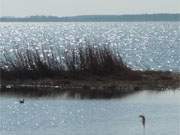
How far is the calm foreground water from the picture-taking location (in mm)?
24594

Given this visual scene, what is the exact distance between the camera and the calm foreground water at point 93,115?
24594 mm

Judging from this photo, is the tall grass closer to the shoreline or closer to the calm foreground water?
the shoreline

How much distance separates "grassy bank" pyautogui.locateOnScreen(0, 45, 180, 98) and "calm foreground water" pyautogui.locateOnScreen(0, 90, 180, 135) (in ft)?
7.81

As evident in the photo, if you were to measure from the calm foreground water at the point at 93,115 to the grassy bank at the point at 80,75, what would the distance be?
2381 millimetres

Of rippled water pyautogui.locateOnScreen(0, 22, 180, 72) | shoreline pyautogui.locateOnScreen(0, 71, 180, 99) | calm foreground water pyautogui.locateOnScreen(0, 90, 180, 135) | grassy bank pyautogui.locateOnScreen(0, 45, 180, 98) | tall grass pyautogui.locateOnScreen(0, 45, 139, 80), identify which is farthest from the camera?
rippled water pyautogui.locateOnScreen(0, 22, 180, 72)

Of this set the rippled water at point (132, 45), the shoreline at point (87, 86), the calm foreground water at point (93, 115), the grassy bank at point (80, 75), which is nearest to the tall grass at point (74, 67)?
the grassy bank at point (80, 75)

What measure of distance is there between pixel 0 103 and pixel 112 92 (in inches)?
209

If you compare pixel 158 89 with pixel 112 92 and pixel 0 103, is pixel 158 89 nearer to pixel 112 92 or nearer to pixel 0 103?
pixel 112 92

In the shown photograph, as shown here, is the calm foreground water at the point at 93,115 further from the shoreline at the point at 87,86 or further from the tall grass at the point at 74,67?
the tall grass at the point at 74,67

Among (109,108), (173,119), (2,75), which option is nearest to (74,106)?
(109,108)

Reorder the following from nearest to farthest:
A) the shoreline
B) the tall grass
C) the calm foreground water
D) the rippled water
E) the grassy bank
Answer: the calm foreground water
the shoreline
the grassy bank
the tall grass
the rippled water

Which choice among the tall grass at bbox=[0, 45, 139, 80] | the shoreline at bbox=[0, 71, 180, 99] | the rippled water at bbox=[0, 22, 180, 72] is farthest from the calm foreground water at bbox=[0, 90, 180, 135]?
the rippled water at bbox=[0, 22, 180, 72]

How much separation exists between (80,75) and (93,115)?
9942 mm

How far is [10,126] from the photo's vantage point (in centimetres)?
2592
